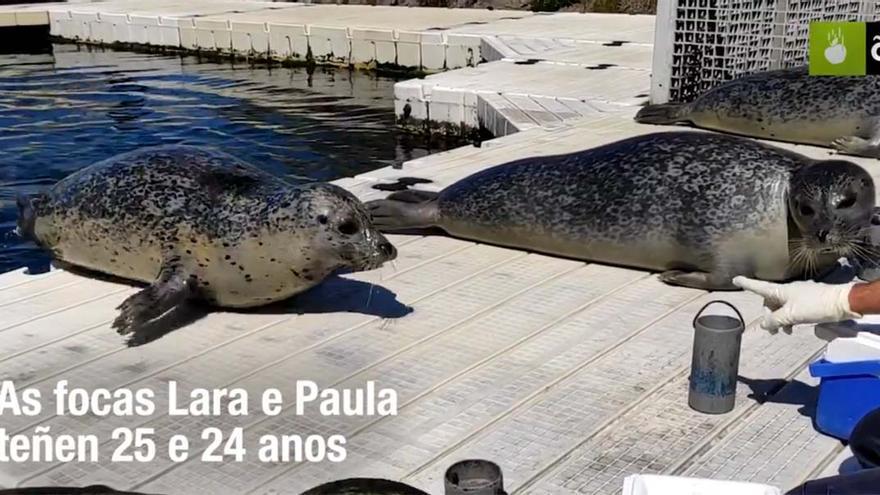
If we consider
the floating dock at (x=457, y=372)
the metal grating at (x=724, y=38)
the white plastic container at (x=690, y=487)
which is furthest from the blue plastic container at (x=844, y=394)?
the metal grating at (x=724, y=38)

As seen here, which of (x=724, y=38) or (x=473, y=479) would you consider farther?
(x=724, y=38)

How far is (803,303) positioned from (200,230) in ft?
7.90

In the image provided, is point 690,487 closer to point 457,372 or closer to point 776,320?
point 776,320

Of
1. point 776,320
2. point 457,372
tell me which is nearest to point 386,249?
point 457,372

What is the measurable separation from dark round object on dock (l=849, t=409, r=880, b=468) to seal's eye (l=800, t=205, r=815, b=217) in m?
1.71

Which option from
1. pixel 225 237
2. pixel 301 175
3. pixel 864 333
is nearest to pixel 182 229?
pixel 225 237

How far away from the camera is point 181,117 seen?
1218 cm

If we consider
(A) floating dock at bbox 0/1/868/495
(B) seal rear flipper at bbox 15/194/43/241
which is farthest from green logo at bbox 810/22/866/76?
(B) seal rear flipper at bbox 15/194/43/241

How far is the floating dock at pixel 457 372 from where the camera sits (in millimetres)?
2943

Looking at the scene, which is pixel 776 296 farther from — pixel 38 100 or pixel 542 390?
pixel 38 100

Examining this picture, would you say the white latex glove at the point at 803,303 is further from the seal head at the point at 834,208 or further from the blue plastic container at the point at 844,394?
the seal head at the point at 834,208

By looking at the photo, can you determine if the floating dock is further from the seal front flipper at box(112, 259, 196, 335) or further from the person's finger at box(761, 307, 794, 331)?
the person's finger at box(761, 307, 794, 331)

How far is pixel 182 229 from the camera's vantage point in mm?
4176

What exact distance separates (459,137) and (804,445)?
24.3 feet
